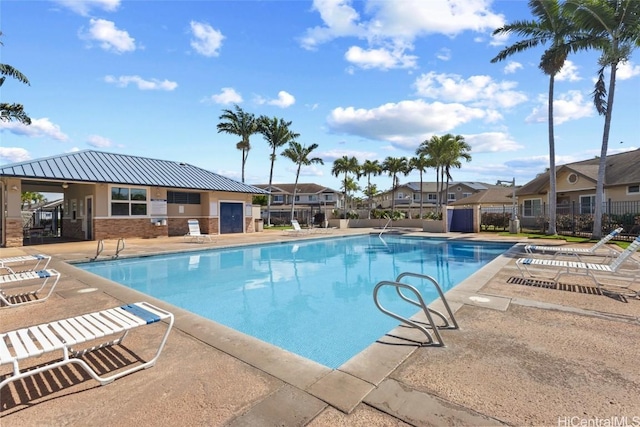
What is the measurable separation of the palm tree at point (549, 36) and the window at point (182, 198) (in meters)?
21.6

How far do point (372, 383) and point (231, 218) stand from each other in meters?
22.4

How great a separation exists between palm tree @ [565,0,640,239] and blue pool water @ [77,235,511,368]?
9.05m

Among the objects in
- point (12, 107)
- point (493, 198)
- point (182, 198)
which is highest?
point (12, 107)

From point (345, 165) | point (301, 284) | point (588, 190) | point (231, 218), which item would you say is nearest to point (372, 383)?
point (301, 284)

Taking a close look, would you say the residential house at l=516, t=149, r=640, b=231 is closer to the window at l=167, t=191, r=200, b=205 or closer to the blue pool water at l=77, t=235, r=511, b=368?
the blue pool water at l=77, t=235, r=511, b=368

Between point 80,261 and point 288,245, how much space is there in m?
9.66

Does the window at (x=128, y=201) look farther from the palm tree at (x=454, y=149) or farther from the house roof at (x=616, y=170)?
the house roof at (x=616, y=170)

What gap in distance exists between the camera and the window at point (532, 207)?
95.7ft

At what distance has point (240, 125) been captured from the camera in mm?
33156

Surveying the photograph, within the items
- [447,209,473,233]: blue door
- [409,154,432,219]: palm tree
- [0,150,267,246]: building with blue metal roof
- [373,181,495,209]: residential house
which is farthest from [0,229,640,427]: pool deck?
[373,181,495,209]: residential house

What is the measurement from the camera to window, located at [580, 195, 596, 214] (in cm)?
2396

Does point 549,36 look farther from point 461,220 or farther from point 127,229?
point 127,229

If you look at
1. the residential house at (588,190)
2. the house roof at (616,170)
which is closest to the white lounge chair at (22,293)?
the residential house at (588,190)

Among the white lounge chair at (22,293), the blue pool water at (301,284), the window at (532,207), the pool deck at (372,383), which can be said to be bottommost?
the blue pool water at (301,284)
